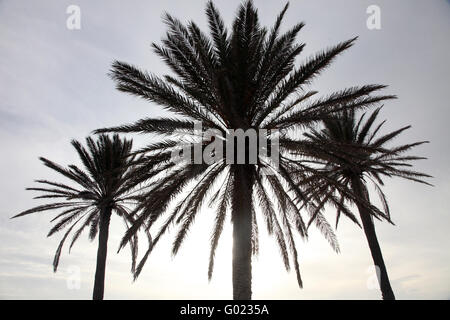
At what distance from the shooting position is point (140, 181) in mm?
A: 8531

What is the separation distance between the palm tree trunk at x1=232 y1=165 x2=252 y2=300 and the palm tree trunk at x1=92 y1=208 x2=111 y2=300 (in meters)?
8.01

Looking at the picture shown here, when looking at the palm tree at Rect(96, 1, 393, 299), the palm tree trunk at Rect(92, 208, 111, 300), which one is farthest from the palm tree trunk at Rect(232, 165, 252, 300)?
the palm tree trunk at Rect(92, 208, 111, 300)

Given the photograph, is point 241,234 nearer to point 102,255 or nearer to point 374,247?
point 374,247

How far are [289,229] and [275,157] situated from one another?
236 cm

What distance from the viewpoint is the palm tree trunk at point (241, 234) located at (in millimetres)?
7699

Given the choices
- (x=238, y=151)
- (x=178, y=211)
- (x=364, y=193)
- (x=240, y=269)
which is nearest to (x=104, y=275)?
(x=178, y=211)

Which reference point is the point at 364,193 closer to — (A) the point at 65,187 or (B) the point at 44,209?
(A) the point at 65,187

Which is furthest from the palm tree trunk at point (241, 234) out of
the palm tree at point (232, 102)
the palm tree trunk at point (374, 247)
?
the palm tree trunk at point (374, 247)

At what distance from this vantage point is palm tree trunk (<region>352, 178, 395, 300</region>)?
12.2 m

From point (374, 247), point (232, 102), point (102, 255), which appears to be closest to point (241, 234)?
point (232, 102)

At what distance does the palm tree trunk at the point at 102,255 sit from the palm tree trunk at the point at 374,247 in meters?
10.9

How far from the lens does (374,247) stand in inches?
510

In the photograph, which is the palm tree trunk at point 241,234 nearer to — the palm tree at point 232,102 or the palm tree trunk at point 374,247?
the palm tree at point 232,102
